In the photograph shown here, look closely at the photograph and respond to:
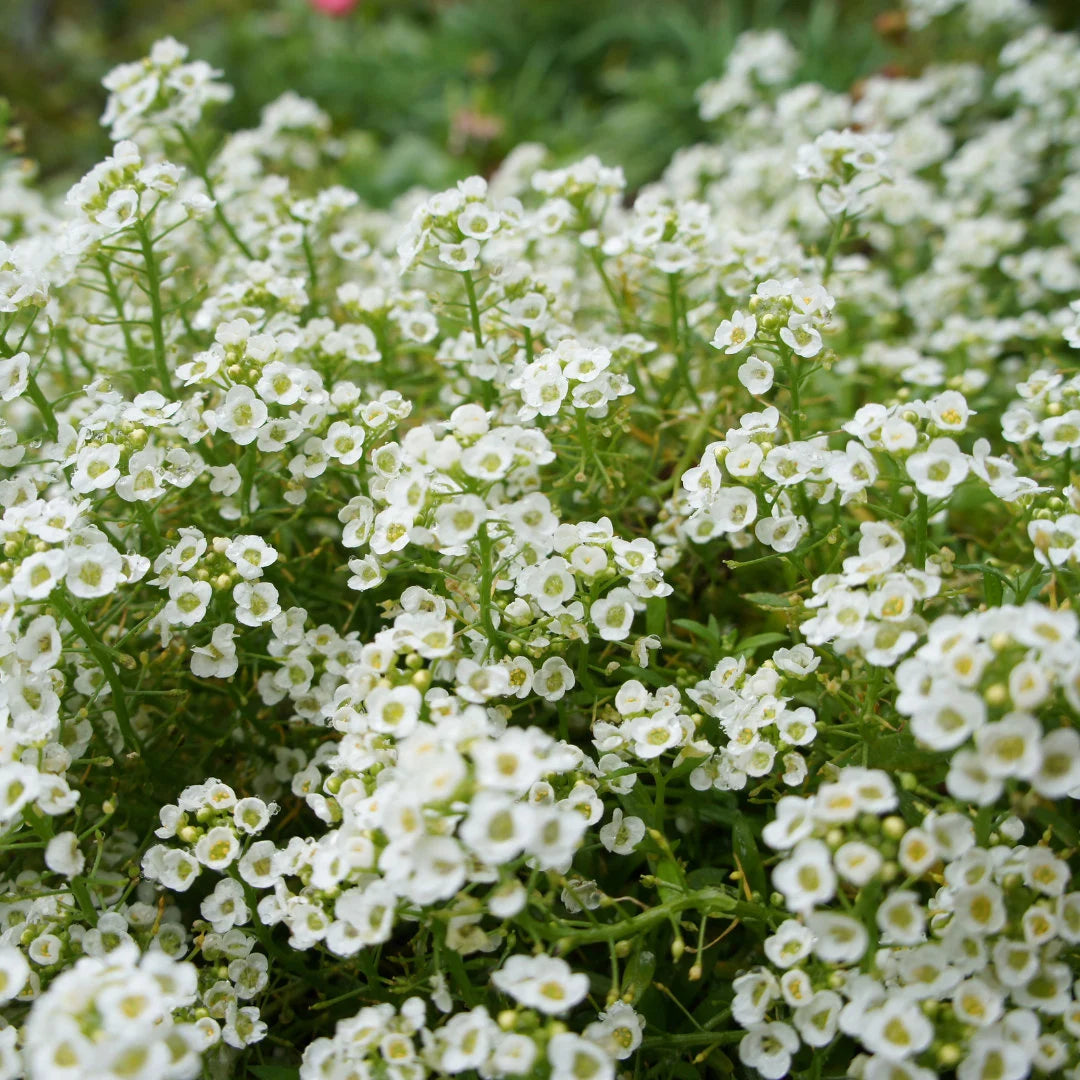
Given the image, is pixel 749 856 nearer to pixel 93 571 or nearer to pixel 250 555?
pixel 250 555

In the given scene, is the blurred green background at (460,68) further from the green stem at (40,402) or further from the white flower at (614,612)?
the white flower at (614,612)

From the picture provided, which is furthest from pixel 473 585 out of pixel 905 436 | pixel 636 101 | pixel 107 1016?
pixel 636 101

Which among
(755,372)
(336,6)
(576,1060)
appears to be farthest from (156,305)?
(336,6)

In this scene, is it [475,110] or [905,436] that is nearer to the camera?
[905,436]

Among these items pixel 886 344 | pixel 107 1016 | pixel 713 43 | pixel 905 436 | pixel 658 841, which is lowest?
pixel 107 1016

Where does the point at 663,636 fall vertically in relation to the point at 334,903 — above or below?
above

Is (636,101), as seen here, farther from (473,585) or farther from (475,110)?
(473,585)

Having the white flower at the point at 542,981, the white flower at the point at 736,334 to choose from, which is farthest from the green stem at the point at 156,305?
the white flower at the point at 542,981
